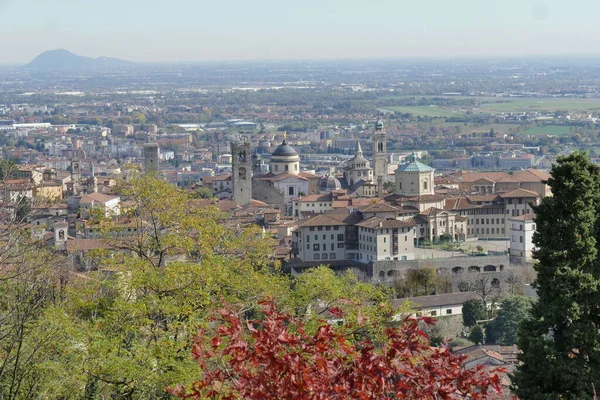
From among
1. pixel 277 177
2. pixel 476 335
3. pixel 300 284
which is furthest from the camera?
pixel 277 177

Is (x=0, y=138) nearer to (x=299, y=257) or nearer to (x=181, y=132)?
(x=181, y=132)

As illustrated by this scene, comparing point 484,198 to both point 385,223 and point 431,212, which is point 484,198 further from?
point 385,223

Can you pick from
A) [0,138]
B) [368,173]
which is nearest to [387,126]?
[0,138]

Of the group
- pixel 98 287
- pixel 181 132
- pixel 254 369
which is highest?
pixel 254 369

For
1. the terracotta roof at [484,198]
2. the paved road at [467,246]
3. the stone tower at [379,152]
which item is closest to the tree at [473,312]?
the paved road at [467,246]

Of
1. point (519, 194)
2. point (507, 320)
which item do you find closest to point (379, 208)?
point (519, 194)

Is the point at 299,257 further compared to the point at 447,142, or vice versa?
the point at 447,142
